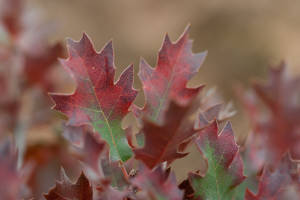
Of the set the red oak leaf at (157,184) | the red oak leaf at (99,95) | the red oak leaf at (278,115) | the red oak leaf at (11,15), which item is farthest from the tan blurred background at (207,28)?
the red oak leaf at (157,184)

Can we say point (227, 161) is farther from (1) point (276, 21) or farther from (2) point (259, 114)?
(1) point (276, 21)

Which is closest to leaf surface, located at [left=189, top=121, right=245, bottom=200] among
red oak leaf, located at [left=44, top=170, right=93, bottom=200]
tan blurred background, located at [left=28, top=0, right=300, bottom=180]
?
red oak leaf, located at [left=44, top=170, right=93, bottom=200]

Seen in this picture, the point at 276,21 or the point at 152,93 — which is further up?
the point at 152,93

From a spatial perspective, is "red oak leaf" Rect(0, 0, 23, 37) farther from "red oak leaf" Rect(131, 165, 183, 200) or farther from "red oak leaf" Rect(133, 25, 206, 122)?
"red oak leaf" Rect(131, 165, 183, 200)

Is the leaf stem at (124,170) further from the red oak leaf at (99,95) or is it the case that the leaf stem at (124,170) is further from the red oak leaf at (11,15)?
the red oak leaf at (11,15)

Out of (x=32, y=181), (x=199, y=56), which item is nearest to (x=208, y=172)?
(x=199, y=56)

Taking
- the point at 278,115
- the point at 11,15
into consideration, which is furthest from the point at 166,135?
the point at 11,15
